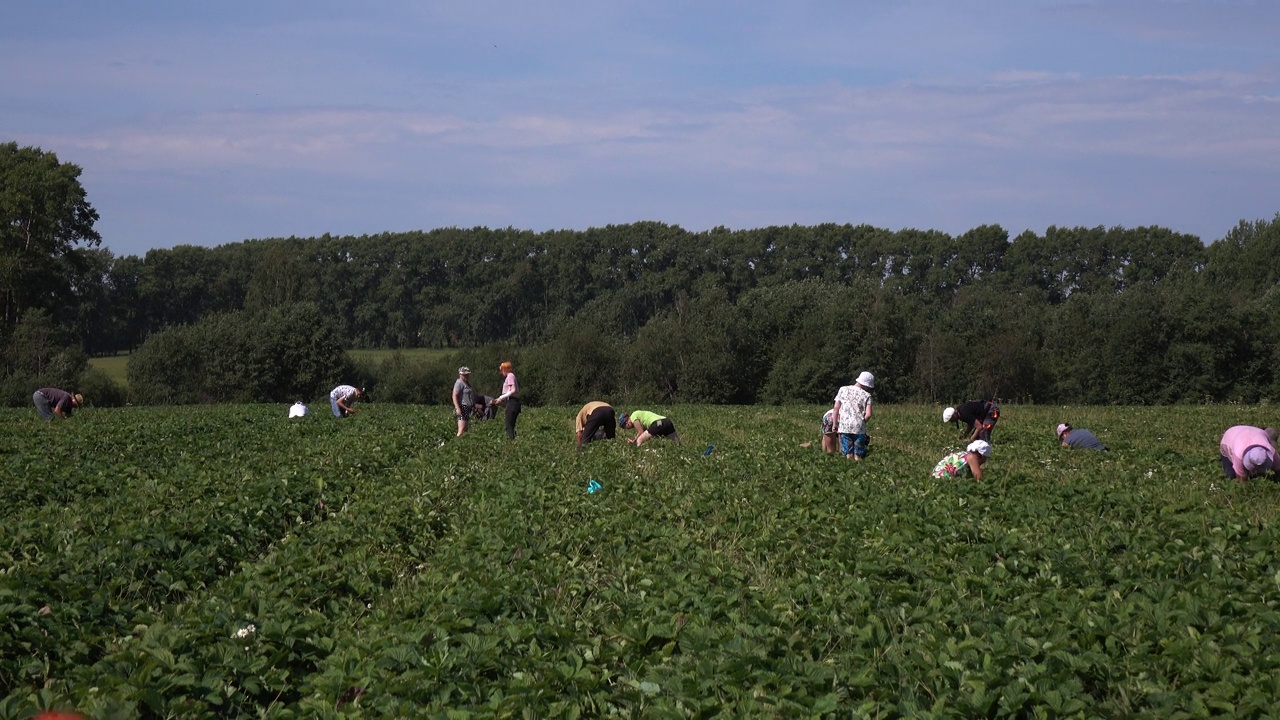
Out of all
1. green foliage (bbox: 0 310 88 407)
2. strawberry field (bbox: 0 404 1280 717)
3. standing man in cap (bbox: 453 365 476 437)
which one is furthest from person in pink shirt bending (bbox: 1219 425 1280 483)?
green foliage (bbox: 0 310 88 407)

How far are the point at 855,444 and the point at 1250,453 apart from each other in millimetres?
5533

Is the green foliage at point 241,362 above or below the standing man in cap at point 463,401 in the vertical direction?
below

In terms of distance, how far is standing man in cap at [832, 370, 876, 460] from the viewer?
16531mm

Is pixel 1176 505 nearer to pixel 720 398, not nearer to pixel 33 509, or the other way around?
pixel 33 509

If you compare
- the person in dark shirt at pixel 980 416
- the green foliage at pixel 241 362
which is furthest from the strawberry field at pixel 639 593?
the green foliage at pixel 241 362

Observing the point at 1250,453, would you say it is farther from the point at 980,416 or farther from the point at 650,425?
the point at 650,425

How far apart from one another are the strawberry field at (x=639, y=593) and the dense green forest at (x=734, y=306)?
4597 centimetres

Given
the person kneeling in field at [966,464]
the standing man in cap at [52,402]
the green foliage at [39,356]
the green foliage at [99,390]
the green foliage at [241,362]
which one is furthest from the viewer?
the green foliage at [241,362]

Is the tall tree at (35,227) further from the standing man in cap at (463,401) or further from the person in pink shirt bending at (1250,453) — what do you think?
the person in pink shirt bending at (1250,453)

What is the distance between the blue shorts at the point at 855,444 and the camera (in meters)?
16.7

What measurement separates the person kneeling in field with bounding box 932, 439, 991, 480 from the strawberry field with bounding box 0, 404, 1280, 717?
70 cm

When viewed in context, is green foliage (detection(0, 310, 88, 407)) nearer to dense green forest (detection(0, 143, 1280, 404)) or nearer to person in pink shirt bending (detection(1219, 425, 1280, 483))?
dense green forest (detection(0, 143, 1280, 404))

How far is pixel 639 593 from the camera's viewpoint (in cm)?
729

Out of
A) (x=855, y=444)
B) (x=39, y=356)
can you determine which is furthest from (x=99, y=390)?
(x=855, y=444)
